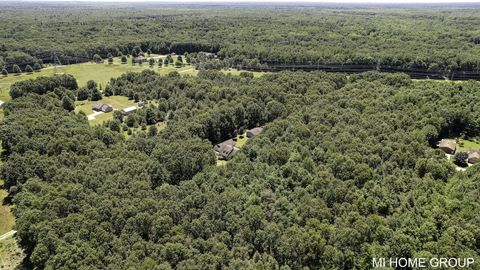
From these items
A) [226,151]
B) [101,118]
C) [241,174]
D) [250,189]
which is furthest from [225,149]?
[101,118]

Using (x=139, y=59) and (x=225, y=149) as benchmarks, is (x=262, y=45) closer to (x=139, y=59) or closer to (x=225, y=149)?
(x=139, y=59)

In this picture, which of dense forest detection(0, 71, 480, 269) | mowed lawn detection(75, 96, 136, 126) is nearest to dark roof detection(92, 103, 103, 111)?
mowed lawn detection(75, 96, 136, 126)

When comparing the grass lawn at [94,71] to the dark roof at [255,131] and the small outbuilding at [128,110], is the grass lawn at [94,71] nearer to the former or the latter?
the small outbuilding at [128,110]

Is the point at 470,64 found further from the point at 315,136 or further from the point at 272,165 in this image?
the point at 272,165

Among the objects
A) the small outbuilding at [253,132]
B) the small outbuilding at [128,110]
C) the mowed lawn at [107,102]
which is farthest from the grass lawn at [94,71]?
the small outbuilding at [253,132]

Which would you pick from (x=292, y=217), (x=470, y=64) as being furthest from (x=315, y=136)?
(x=470, y=64)
